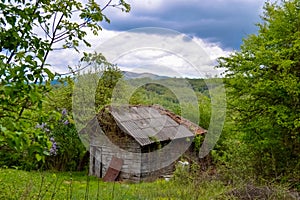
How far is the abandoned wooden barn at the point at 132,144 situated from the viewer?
8.72 meters

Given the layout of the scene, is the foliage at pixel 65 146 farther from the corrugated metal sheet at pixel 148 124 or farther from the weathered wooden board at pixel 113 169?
the corrugated metal sheet at pixel 148 124

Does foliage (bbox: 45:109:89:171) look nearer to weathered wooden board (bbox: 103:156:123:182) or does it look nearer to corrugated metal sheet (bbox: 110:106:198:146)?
weathered wooden board (bbox: 103:156:123:182)

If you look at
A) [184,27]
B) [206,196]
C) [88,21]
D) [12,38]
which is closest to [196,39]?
[184,27]

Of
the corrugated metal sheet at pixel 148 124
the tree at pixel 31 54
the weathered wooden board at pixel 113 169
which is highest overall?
the tree at pixel 31 54

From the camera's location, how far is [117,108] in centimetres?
923

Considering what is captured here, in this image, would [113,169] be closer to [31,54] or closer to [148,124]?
[148,124]

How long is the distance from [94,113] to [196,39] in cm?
351

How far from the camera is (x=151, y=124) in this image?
375 inches

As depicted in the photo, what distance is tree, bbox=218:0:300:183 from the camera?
19.1 feet

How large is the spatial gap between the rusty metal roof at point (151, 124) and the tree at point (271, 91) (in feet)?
9.61

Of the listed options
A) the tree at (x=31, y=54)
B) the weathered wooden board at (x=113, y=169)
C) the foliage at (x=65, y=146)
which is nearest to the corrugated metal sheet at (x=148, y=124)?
the weathered wooden board at (x=113, y=169)

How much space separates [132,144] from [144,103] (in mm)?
2201

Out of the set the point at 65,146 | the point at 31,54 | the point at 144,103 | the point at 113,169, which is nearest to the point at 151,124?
the point at 144,103

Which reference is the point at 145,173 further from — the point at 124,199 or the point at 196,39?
the point at 124,199
